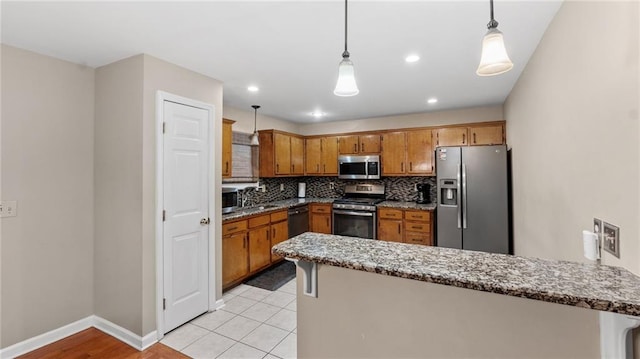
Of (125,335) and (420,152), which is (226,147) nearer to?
(125,335)

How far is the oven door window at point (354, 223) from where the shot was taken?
4.45 m

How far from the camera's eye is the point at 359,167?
490cm

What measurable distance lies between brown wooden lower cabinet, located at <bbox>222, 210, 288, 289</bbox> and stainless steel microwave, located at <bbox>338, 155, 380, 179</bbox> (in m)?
1.42

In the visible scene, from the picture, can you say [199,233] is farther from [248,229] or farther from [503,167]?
[503,167]

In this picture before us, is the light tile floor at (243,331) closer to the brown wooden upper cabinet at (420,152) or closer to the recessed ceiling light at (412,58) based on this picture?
the recessed ceiling light at (412,58)

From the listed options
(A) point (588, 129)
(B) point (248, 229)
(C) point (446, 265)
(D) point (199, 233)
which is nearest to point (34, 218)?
(D) point (199, 233)

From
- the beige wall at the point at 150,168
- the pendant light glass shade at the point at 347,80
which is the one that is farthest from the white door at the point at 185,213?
the pendant light glass shade at the point at 347,80

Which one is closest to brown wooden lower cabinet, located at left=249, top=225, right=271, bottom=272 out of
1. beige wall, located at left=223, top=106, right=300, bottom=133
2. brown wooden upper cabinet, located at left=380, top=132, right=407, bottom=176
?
beige wall, located at left=223, top=106, right=300, bottom=133

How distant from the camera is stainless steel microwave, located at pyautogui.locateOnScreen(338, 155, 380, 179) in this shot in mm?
4781

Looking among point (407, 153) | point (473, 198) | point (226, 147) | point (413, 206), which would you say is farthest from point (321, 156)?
point (473, 198)

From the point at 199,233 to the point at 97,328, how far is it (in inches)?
47.9

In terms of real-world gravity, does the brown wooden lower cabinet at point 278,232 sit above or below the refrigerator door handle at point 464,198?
below

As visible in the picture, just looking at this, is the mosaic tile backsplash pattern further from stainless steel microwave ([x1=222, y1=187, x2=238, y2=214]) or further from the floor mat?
the floor mat

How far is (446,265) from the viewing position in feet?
3.37
